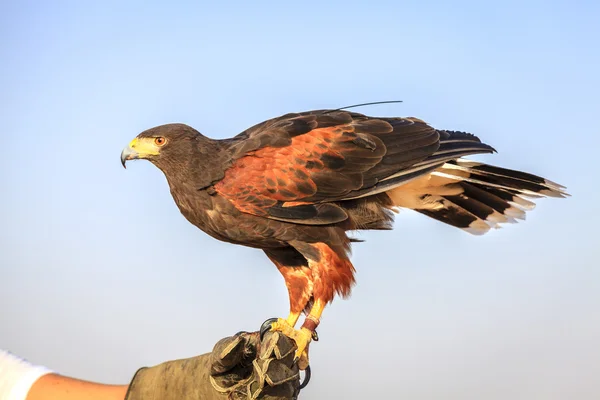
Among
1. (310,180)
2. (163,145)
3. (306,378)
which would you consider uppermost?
(163,145)

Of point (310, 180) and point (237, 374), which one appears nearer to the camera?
point (237, 374)

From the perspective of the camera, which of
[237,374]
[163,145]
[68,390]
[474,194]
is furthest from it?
[474,194]

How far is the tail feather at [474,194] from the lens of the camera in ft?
15.0

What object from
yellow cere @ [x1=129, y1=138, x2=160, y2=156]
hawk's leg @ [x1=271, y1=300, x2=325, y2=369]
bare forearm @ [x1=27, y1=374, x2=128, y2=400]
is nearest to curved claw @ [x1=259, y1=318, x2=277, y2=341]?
hawk's leg @ [x1=271, y1=300, x2=325, y2=369]

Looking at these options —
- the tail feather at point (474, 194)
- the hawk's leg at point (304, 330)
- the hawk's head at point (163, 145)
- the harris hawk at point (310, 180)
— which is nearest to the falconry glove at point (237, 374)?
the hawk's leg at point (304, 330)

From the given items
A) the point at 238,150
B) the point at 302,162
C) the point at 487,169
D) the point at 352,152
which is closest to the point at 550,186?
the point at 487,169

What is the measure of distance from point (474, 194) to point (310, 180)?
136cm

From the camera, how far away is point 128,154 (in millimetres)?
4113

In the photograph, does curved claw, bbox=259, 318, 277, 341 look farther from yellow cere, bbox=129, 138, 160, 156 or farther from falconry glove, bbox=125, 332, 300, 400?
yellow cere, bbox=129, 138, 160, 156

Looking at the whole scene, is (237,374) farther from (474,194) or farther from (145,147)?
(474,194)

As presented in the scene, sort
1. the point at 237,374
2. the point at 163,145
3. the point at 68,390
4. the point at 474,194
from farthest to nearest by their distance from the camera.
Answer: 1. the point at 474,194
2. the point at 163,145
3. the point at 68,390
4. the point at 237,374

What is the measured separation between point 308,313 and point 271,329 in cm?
33

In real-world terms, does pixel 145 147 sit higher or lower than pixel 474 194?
higher

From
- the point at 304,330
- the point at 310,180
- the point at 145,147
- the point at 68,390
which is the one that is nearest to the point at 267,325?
the point at 304,330
